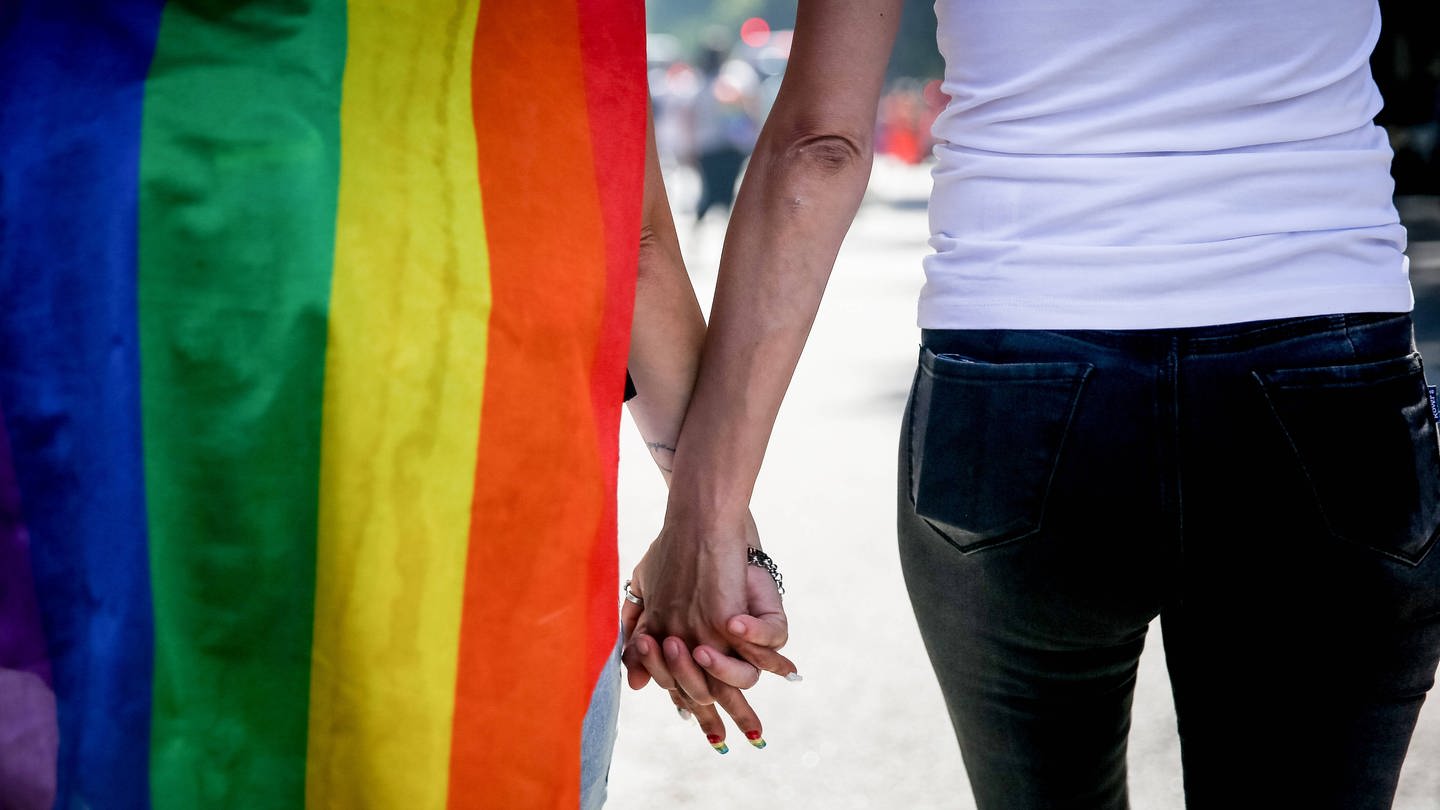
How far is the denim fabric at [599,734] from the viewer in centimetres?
123

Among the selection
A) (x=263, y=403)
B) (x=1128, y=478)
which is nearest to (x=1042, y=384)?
(x=1128, y=478)

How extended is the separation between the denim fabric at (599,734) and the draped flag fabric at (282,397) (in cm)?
7

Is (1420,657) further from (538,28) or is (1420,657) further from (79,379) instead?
(79,379)

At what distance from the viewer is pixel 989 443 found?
4.31 ft

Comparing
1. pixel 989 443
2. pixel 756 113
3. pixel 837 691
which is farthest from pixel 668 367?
pixel 756 113

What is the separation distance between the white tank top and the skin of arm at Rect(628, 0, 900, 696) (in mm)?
265

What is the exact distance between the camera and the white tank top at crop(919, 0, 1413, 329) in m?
1.26

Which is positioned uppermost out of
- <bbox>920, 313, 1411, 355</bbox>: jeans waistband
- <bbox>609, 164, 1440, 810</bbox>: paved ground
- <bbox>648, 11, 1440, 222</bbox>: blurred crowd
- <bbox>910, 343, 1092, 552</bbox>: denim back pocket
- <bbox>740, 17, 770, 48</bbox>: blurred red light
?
<bbox>740, 17, 770, 48</bbox>: blurred red light

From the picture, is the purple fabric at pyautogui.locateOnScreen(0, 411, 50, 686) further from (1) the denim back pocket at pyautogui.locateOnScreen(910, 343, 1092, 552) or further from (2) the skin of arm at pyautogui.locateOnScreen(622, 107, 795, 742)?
(1) the denim back pocket at pyautogui.locateOnScreen(910, 343, 1092, 552)

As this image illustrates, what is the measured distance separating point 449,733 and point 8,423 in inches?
15.4

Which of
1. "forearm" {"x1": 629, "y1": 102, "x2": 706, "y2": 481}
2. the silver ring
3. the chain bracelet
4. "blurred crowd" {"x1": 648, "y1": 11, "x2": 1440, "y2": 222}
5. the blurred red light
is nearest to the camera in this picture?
"forearm" {"x1": 629, "y1": 102, "x2": 706, "y2": 481}

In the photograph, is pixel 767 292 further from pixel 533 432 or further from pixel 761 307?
pixel 533 432

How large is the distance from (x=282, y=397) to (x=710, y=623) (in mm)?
690

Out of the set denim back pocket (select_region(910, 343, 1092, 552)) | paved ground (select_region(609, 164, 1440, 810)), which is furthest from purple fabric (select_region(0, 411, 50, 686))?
paved ground (select_region(609, 164, 1440, 810))
